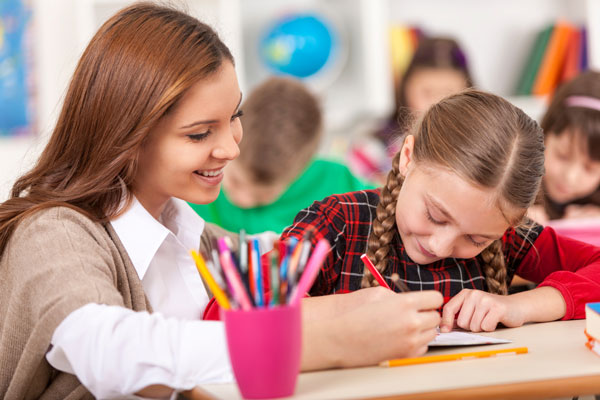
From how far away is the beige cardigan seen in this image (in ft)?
2.91

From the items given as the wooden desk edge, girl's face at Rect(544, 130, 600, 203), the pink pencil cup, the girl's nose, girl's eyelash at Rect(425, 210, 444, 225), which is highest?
the pink pencil cup

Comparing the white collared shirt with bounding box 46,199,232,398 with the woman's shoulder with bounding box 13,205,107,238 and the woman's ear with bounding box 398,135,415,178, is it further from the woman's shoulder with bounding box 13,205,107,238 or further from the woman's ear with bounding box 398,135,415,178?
the woman's ear with bounding box 398,135,415,178

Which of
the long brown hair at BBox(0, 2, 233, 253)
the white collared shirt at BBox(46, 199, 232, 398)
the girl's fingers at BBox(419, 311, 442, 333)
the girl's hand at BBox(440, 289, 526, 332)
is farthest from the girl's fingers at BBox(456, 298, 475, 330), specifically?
the long brown hair at BBox(0, 2, 233, 253)

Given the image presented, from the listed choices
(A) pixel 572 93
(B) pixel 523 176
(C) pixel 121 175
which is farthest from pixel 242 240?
(A) pixel 572 93

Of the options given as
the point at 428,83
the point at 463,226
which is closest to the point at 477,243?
the point at 463,226

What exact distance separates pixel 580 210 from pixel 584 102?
1.11 ft

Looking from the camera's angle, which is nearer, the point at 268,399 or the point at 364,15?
the point at 268,399

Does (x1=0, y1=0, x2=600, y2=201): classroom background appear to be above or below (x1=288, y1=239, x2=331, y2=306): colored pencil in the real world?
below

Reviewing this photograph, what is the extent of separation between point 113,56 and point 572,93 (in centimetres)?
154

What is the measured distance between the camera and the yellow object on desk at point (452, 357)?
870mm

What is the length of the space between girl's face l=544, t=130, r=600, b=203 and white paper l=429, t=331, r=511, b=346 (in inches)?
51.1

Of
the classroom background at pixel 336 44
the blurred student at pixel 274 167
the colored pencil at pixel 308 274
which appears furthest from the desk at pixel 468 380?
the classroom background at pixel 336 44

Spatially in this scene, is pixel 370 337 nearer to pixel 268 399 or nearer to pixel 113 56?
pixel 268 399

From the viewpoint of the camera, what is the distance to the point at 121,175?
1.18 m
